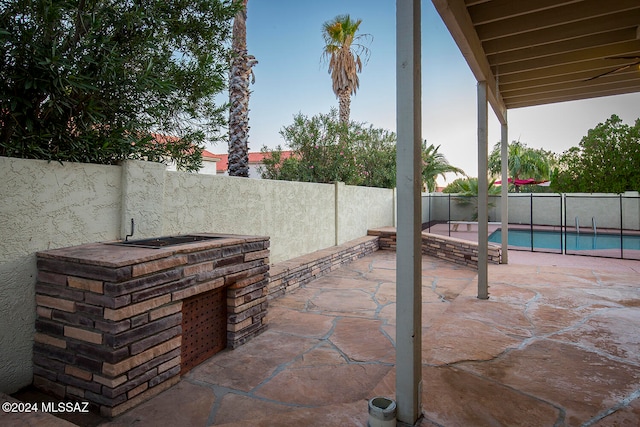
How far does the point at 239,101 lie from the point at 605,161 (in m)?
17.9

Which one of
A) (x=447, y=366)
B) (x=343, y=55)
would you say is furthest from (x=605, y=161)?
(x=447, y=366)

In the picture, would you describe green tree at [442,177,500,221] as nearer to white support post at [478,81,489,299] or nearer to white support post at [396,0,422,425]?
white support post at [478,81,489,299]

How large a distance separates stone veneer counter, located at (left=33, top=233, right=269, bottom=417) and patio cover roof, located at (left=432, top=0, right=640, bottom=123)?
111 inches

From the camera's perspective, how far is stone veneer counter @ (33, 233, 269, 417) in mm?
2199

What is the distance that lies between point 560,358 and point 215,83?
409 cm

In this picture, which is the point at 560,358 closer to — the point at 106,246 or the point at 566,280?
the point at 566,280

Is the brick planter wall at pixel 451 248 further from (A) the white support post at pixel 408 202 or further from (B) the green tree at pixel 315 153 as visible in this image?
(A) the white support post at pixel 408 202

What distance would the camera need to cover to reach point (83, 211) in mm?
2820

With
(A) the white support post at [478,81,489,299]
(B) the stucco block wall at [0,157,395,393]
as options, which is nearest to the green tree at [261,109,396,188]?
(B) the stucco block wall at [0,157,395,393]

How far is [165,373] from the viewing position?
2.56 meters

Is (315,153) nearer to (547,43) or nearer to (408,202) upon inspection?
(547,43)

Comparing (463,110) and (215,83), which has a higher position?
(463,110)

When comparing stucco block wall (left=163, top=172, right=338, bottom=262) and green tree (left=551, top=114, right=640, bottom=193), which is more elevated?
green tree (left=551, top=114, right=640, bottom=193)

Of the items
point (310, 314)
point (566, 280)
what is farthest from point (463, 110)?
point (310, 314)
